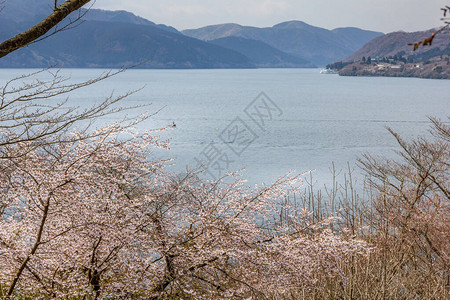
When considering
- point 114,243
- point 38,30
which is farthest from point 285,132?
point 38,30

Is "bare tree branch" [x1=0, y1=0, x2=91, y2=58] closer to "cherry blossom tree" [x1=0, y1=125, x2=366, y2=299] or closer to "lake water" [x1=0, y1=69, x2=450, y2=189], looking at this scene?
"cherry blossom tree" [x1=0, y1=125, x2=366, y2=299]

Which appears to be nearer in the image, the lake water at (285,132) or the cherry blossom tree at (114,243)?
the cherry blossom tree at (114,243)

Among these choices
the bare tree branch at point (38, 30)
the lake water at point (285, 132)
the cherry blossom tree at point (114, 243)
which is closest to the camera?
the bare tree branch at point (38, 30)

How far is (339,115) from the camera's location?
171ft

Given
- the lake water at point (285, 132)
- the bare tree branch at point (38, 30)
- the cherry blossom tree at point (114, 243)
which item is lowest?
the lake water at point (285, 132)

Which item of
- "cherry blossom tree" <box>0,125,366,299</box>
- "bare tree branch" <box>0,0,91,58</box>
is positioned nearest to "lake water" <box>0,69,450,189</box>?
"cherry blossom tree" <box>0,125,366,299</box>

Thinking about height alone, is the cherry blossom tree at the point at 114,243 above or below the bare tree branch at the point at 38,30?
below

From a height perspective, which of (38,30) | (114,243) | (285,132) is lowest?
(285,132)

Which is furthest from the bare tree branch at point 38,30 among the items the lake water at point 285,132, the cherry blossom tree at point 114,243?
the lake water at point 285,132

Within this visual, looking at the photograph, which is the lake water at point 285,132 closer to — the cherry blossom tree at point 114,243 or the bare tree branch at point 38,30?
the cherry blossom tree at point 114,243

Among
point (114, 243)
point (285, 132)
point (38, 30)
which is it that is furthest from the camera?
point (285, 132)

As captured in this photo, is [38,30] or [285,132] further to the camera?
[285,132]

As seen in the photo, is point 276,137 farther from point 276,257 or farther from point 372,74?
point 372,74

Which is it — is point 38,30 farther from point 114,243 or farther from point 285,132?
point 285,132
